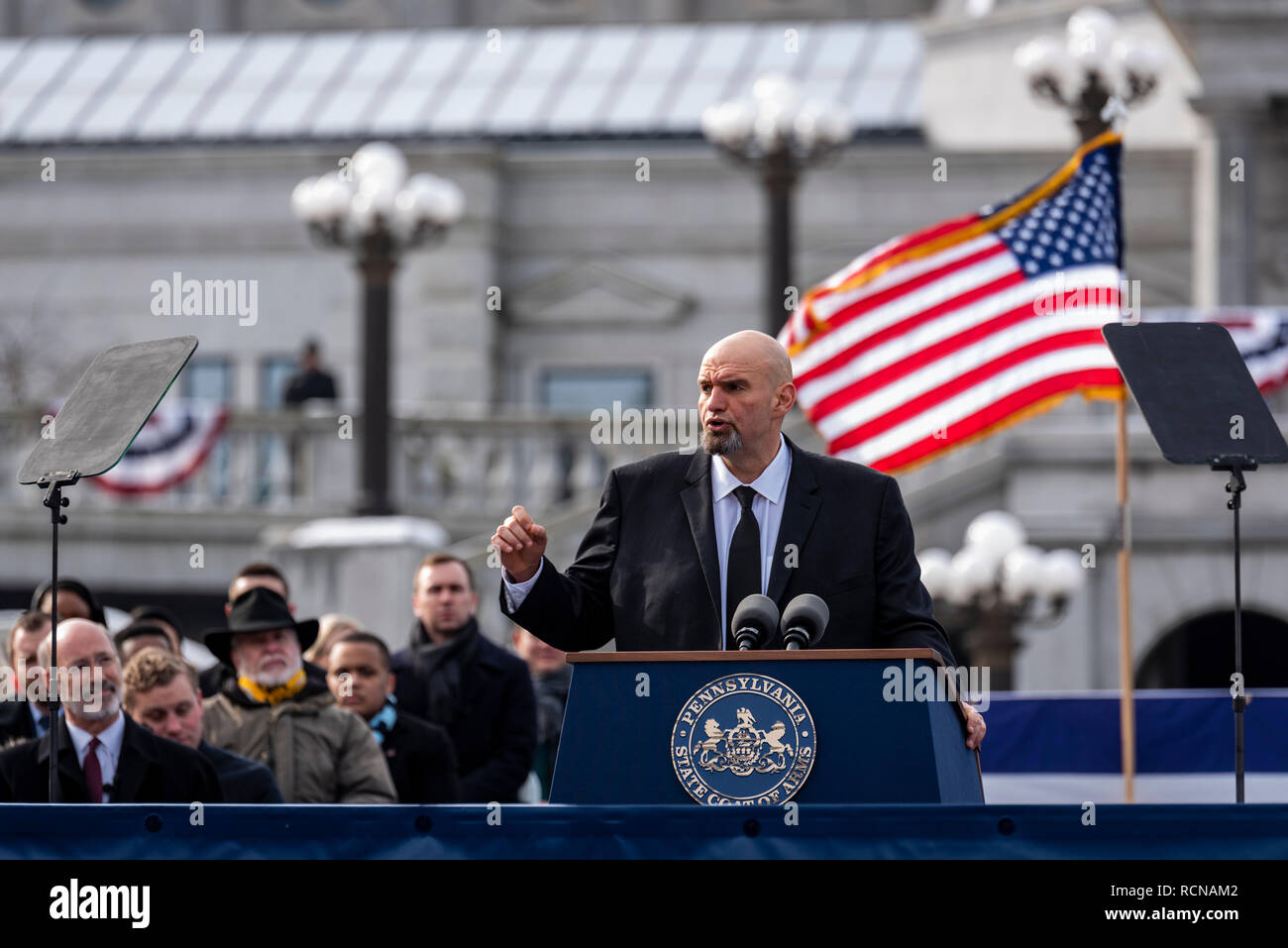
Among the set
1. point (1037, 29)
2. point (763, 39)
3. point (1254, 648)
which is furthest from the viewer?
point (763, 39)

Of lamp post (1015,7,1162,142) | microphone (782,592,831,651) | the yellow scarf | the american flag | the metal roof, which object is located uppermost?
the metal roof

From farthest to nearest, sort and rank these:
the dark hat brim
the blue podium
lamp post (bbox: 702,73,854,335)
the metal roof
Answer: the metal roof < lamp post (bbox: 702,73,854,335) < the dark hat brim < the blue podium

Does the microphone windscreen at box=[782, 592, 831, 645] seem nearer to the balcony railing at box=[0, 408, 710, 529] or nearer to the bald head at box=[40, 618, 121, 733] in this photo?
the bald head at box=[40, 618, 121, 733]

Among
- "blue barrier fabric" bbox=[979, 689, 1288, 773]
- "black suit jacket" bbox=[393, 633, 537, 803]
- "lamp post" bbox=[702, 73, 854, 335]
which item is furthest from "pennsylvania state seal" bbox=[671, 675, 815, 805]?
"lamp post" bbox=[702, 73, 854, 335]

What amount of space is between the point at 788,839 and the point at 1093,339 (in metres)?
8.39

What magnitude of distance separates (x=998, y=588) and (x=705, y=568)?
43.8ft

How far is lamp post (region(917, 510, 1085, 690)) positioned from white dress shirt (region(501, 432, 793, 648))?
41.7 ft

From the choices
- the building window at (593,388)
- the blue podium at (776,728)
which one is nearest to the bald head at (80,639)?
the blue podium at (776,728)

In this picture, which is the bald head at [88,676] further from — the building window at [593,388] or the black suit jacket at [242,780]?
the building window at [593,388]

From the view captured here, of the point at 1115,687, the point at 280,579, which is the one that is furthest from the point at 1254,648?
the point at 280,579

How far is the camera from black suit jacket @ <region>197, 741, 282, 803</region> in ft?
27.3

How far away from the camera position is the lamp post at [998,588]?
19703 mm

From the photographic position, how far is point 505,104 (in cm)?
3369
